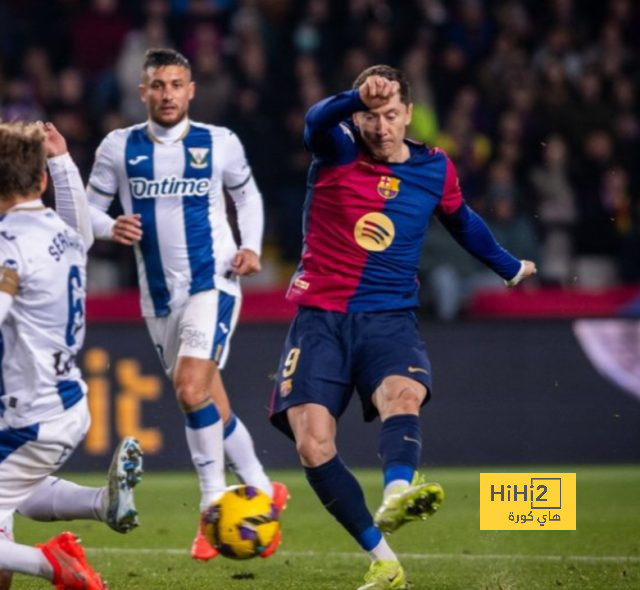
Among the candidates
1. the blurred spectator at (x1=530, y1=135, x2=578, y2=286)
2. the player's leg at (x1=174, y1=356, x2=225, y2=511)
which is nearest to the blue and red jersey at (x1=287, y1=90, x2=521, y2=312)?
the player's leg at (x1=174, y1=356, x2=225, y2=511)

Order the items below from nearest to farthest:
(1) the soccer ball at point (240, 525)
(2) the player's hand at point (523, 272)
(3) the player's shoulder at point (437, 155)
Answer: (1) the soccer ball at point (240, 525)
(3) the player's shoulder at point (437, 155)
(2) the player's hand at point (523, 272)

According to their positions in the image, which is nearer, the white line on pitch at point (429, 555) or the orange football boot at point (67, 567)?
the orange football boot at point (67, 567)

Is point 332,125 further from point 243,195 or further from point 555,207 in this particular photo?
point 555,207

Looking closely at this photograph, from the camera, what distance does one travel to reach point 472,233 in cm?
714

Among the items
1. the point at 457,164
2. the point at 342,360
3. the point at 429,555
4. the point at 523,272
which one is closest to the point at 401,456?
the point at 342,360

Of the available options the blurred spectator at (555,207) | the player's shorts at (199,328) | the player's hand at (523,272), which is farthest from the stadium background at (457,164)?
the player's hand at (523,272)

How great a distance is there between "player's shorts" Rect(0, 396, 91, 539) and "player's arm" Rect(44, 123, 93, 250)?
82 centimetres

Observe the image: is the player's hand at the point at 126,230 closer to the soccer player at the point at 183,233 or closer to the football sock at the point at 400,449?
the soccer player at the point at 183,233

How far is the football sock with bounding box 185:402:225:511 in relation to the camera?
7.96 metres

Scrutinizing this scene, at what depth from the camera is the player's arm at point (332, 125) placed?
6504 millimetres

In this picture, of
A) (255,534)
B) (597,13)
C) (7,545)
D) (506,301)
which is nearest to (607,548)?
(255,534)

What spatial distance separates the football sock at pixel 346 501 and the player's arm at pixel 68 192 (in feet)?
4.35

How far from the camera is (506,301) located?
497 inches

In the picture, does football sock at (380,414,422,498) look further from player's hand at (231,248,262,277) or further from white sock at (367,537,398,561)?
player's hand at (231,248,262,277)
